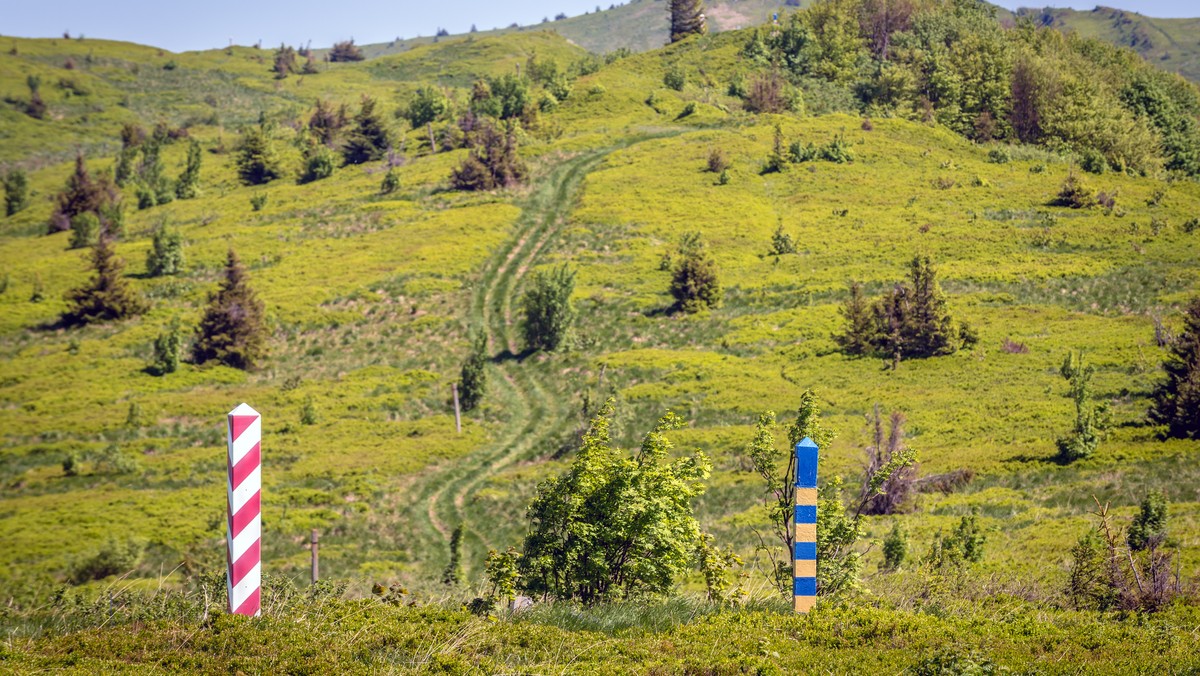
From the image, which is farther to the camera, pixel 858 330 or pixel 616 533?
pixel 858 330

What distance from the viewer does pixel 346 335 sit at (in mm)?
57500

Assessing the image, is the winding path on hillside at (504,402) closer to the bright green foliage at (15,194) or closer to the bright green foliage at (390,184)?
the bright green foliage at (390,184)

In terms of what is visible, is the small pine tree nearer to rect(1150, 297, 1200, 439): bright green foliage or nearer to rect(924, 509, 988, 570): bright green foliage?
rect(1150, 297, 1200, 439): bright green foliage

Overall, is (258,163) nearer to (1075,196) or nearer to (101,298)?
(101,298)

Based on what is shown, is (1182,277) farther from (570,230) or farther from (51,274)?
(51,274)

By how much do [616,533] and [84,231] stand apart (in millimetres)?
78402

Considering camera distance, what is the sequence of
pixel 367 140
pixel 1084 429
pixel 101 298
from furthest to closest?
1. pixel 367 140
2. pixel 101 298
3. pixel 1084 429

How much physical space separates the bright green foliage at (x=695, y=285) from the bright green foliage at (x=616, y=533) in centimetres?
4409

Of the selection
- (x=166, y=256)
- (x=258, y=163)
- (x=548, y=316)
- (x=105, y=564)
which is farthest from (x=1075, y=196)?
(x=258, y=163)

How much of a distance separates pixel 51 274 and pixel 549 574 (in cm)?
6806

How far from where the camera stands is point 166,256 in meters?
66.8

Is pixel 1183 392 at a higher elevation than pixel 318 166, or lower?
lower

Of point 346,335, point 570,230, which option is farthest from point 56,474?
point 570,230

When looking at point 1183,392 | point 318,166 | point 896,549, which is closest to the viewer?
point 896,549
